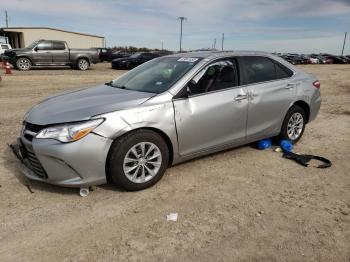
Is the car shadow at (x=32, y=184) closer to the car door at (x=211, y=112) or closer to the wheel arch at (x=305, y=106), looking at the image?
the car door at (x=211, y=112)

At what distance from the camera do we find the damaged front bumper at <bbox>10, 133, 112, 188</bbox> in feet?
11.3

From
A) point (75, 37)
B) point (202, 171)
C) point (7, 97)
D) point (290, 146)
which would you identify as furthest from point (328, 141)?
point (75, 37)

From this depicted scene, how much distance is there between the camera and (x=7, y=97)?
32.6 feet

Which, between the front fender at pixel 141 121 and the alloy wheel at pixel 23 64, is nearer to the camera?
the front fender at pixel 141 121

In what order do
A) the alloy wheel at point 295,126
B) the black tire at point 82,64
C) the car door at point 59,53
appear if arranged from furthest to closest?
the black tire at point 82,64
the car door at point 59,53
the alloy wheel at point 295,126

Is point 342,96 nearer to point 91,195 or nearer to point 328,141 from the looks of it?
point 328,141

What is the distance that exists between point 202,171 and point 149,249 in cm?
182

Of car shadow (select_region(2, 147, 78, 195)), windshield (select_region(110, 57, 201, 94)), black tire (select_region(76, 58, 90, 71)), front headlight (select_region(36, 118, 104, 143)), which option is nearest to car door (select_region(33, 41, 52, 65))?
black tire (select_region(76, 58, 90, 71))

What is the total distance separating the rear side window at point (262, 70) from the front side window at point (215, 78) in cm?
23

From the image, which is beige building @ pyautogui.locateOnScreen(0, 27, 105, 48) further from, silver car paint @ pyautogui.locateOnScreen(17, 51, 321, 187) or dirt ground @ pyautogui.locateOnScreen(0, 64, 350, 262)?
dirt ground @ pyautogui.locateOnScreen(0, 64, 350, 262)

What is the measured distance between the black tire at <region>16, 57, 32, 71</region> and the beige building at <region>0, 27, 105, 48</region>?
99.8 ft

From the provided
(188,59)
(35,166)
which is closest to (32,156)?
(35,166)

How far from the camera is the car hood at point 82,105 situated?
142 inches

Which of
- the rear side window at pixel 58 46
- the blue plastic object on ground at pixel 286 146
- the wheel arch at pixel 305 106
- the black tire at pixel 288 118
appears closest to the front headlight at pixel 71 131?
the blue plastic object on ground at pixel 286 146
